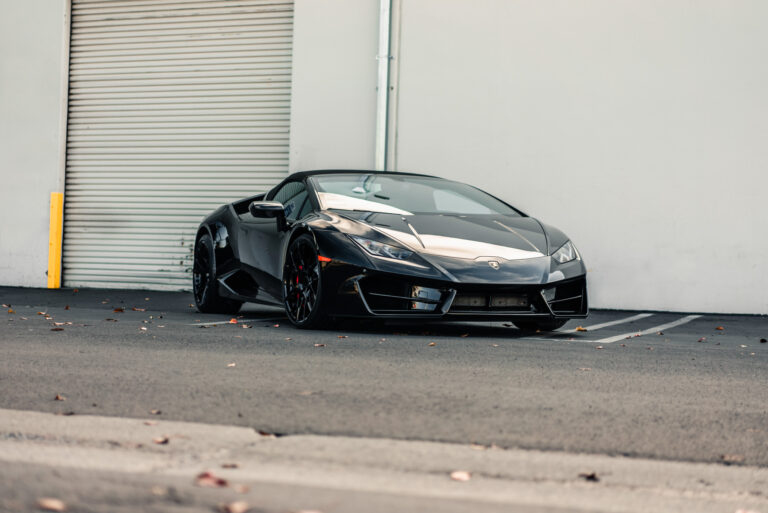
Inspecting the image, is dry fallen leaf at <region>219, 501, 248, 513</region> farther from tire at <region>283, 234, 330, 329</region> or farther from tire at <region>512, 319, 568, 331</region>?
tire at <region>512, 319, 568, 331</region>

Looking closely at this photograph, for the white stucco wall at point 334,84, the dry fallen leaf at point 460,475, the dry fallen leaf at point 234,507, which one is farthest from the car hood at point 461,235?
the white stucco wall at point 334,84

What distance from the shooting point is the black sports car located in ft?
23.3

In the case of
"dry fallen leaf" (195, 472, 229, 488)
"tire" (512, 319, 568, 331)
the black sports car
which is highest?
the black sports car

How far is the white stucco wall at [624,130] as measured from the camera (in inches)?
481

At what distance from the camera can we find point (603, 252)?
41.2ft

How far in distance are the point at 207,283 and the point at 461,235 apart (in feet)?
9.95

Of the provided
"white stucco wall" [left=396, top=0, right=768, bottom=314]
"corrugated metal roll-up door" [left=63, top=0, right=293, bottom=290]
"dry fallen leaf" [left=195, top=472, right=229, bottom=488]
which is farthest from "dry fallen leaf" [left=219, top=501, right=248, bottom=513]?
"corrugated metal roll-up door" [left=63, top=0, right=293, bottom=290]

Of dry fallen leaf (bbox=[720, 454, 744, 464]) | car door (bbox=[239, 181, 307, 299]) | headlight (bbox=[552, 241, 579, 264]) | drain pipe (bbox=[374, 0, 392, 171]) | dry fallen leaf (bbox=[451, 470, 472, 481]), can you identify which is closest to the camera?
dry fallen leaf (bbox=[451, 470, 472, 481])

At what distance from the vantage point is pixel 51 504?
2723mm

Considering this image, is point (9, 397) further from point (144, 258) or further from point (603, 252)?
point (144, 258)

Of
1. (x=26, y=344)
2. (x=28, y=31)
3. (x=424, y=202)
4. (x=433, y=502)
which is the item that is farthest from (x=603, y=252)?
(x=433, y=502)

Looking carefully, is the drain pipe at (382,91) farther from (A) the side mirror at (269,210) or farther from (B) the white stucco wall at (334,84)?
(A) the side mirror at (269,210)

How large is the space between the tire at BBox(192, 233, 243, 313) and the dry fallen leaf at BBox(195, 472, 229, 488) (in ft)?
21.0

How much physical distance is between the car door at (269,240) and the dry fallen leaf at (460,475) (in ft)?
16.0
